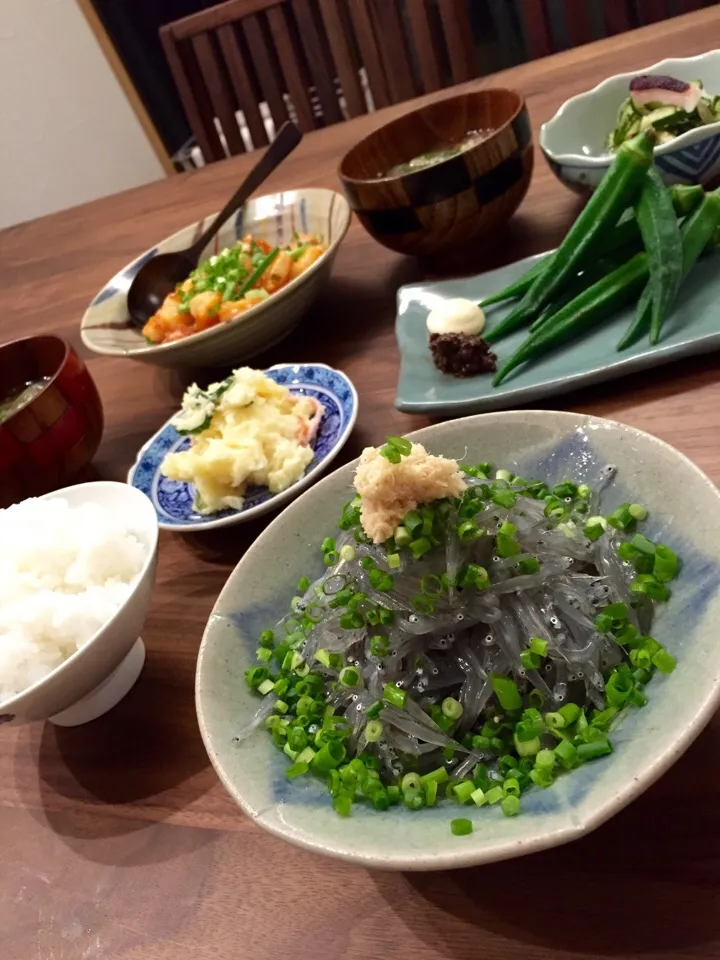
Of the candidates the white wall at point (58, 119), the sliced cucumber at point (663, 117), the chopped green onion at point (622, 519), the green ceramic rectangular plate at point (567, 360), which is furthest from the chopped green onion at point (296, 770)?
the white wall at point (58, 119)

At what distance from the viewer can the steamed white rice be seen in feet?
3.32

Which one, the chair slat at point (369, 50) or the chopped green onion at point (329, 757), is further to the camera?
the chair slat at point (369, 50)

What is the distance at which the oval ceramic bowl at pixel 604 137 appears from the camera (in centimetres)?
146

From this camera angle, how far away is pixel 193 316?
1769 millimetres

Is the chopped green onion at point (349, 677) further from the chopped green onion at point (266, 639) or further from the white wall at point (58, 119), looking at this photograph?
the white wall at point (58, 119)

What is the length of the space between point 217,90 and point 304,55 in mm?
444

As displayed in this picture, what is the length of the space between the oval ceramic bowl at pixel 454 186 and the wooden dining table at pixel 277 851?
12 cm

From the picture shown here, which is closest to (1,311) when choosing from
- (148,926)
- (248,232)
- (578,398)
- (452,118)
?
(248,232)

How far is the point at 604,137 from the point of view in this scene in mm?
1862

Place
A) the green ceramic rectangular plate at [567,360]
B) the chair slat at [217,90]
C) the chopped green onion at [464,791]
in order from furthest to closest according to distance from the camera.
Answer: the chair slat at [217,90], the green ceramic rectangular plate at [567,360], the chopped green onion at [464,791]

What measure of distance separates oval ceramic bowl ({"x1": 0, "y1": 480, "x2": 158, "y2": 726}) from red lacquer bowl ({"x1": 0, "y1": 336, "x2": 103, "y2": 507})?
0.26 meters

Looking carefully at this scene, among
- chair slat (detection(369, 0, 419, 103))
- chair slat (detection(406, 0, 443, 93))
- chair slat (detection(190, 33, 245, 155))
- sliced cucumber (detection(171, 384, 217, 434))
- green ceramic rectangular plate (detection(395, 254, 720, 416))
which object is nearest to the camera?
green ceramic rectangular plate (detection(395, 254, 720, 416))

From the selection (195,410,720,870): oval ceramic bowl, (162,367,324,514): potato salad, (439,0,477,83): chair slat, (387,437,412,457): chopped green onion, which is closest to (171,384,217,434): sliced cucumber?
(162,367,324,514): potato salad

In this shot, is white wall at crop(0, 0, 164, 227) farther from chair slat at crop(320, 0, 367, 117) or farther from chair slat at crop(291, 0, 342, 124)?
chair slat at crop(320, 0, 367, 117)
